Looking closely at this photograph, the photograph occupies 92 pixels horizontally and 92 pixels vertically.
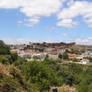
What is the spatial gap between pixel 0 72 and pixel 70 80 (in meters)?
22.3

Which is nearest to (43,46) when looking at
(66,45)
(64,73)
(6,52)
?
(66,45)

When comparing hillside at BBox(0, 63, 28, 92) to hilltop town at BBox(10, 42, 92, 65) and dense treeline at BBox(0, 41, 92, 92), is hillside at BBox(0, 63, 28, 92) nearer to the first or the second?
dense treeline at BBox(0, 41, 92, 92)

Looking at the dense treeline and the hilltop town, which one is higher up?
the dense treeline

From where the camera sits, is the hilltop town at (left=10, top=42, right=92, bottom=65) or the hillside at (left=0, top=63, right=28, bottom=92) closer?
the hillside at (left=0, top=63, right=28, bottom=92)

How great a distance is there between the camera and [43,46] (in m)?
115

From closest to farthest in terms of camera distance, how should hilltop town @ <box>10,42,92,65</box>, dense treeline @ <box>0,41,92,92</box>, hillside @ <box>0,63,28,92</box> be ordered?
hillside @ <box>0,63,28,92</box>, dense treeline @ <box>0,41,92,92</box>, hilltop town @ <box>10,42,92,65</box>

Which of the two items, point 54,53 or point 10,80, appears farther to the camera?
point 54,53

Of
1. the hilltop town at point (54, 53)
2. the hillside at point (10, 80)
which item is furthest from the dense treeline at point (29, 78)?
the hilltop town at point (54, 53)

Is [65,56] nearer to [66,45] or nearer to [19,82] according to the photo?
[66,45]

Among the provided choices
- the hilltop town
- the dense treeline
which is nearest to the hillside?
the dense treeline

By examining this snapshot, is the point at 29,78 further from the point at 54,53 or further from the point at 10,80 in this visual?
the point at 54,53

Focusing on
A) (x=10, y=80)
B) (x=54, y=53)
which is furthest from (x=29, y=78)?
(x=54, y=53)

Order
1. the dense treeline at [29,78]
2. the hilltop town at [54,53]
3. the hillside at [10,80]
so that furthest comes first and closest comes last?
the hilltop town at [54,53] < the dense treeline at [29,78] < the hillside at [10,80]

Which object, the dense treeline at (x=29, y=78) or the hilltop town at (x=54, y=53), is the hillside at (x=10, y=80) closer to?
the dense treeline at (x=29, y=78)
